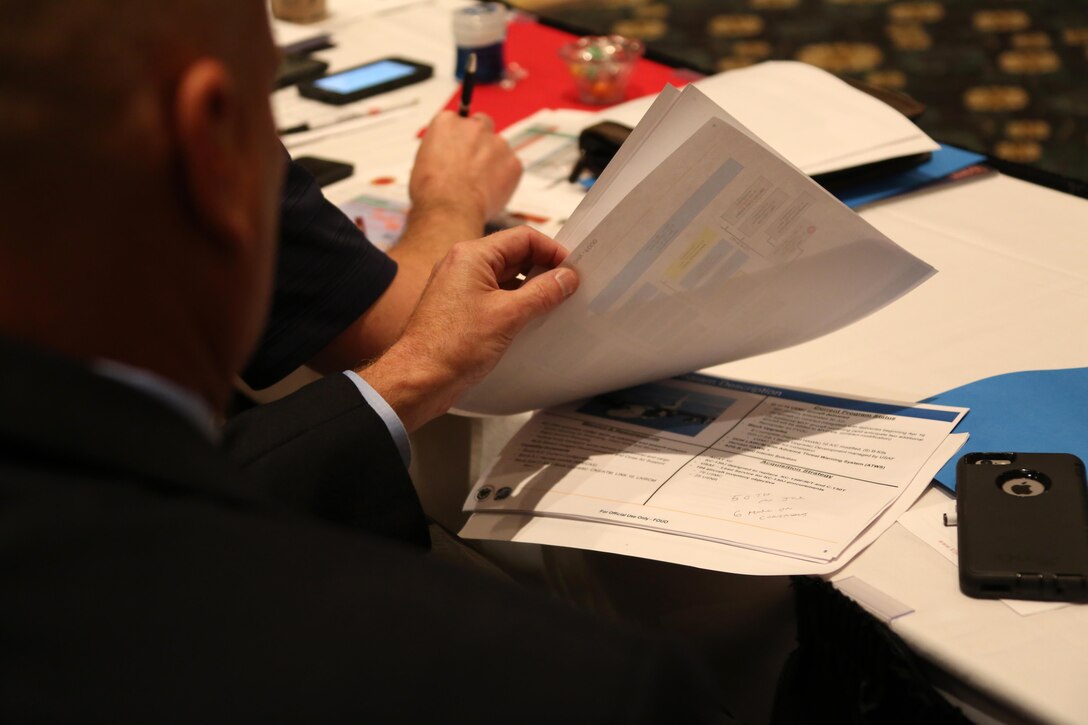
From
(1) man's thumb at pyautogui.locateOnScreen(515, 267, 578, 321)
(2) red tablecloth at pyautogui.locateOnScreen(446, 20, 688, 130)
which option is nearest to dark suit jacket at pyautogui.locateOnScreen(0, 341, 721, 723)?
(1) man's thumb at pyautogui.locateOnScreen(515, 267, 578, 321)

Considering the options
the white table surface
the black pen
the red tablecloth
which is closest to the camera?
the white table surface

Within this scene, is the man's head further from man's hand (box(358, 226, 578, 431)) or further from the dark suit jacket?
man's hand (box(358, 226, 578, 431))

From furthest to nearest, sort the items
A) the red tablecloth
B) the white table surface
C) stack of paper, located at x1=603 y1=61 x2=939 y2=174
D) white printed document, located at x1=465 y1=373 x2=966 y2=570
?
the red tablecloth
stack of paper, located at x1=603 y1=61 x2=939 y2=174
white printed document, located at x1=465 y1=373 x2=966 y2=570
the white table surface

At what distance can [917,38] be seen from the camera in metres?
3.82

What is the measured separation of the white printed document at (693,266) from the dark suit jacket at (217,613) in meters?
0.45

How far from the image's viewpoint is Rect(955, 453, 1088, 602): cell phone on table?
0.72 m

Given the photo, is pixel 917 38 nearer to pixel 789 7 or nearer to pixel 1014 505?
pixel 789 7

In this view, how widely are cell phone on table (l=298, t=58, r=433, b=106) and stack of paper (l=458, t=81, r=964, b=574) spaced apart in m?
0.95

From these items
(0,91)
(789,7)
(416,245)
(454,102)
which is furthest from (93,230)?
(789,7)

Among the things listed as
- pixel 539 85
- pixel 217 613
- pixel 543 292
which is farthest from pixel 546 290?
pixel 539 85

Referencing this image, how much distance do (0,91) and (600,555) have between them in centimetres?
61

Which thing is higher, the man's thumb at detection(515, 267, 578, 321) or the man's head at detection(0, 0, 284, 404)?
the man's head at detection(0, 0, 284, 404)

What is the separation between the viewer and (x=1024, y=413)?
0.90 metres

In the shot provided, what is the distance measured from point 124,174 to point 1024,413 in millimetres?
721
